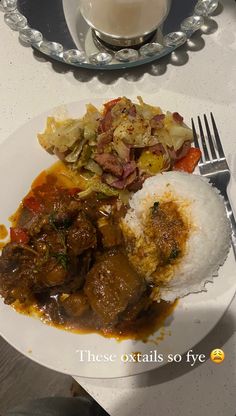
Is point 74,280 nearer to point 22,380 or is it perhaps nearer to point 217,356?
point 217,356

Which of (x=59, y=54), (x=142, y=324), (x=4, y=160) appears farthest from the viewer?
(x=59, y=54)

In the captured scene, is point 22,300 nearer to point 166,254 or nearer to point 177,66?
point 166,254

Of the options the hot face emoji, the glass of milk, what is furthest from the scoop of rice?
the glass of milk

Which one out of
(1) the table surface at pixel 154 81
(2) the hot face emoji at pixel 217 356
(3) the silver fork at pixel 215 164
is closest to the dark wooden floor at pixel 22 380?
(2) the hot face emoji at pixel 217 356

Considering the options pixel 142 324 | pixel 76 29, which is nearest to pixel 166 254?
pixel 142 324

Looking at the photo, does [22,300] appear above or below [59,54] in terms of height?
below

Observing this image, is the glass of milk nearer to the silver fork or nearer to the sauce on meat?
the silver fork

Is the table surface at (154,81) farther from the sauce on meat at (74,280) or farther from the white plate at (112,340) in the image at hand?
the sauce on meat at (74,280)
